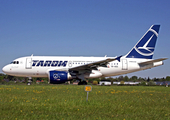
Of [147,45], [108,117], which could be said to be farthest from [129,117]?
[147,45]

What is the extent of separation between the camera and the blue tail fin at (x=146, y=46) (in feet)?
95.0

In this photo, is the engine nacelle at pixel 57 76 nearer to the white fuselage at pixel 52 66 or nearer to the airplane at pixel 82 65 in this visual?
the airplane at pixel 82 65

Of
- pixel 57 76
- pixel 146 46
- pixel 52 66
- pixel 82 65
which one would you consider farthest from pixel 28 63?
pixel 146 46

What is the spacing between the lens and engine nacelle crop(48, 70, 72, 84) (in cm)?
2423

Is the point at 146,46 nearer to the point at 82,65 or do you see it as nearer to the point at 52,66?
the point at 82,65

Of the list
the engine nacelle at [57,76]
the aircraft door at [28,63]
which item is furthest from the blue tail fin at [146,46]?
the aircraft door at [28,63]

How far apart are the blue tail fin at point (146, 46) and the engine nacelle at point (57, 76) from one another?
9.64 metres

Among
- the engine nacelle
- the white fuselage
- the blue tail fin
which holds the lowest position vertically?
the engine nacelle

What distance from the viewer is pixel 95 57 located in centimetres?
2848

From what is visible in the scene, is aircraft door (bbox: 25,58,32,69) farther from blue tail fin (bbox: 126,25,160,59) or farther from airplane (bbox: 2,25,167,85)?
blue tail fin (bbox: 126,25,160,59)

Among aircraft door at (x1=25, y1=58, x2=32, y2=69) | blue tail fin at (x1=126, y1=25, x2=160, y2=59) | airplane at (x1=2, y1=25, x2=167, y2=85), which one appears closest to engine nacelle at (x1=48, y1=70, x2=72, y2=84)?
airplane at (x1=2, y1=25, x2=167, y2=85)

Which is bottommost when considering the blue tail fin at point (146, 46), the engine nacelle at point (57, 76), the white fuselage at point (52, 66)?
the engine nacelle at point (57, 76)

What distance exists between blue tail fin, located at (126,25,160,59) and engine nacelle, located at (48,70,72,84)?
9.64 m

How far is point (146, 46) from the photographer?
2900 cm
